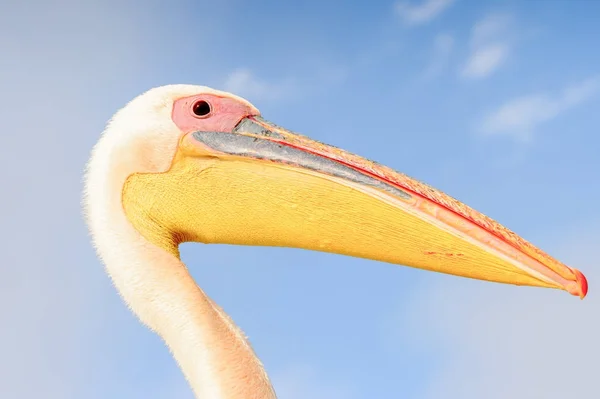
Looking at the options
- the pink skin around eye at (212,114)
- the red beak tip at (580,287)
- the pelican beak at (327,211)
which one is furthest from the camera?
the pink skin around eye at (212,114)

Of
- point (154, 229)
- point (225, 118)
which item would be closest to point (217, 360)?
point (154, 229)

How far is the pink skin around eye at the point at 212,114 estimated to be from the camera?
5.25m

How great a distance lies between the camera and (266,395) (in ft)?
15.1

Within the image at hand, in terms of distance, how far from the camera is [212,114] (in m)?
5.38

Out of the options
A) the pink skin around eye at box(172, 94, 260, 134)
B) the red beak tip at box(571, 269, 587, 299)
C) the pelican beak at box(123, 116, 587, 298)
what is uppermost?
the pink skin around eye at box(172, 94, 260, 134)

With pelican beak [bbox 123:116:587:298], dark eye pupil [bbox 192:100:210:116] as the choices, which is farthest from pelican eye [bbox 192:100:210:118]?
pelican beak [bbox 123:116:587:298]

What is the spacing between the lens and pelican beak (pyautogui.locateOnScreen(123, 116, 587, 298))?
4.77 meters

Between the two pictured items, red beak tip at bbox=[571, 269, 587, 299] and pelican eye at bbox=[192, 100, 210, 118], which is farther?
pelican eye at bbox=[192, 100, 210, 118]

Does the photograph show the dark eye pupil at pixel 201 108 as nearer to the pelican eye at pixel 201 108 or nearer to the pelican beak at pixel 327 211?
the pelican eye at pixel 201 108

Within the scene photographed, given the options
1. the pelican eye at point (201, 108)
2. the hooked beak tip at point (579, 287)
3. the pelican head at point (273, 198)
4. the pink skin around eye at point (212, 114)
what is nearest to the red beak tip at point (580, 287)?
the hooked beak tip at point (579, 287)

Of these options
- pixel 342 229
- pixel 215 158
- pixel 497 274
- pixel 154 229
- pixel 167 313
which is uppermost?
pixel 215 158

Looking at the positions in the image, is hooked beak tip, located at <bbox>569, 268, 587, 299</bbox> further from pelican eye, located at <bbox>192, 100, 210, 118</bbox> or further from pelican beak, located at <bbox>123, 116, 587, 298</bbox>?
pelican eye, located at <bbox>192, 100, 210, 118</bbox>

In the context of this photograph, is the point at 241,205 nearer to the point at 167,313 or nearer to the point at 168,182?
the point at 168,182

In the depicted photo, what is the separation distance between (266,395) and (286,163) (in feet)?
5.58
